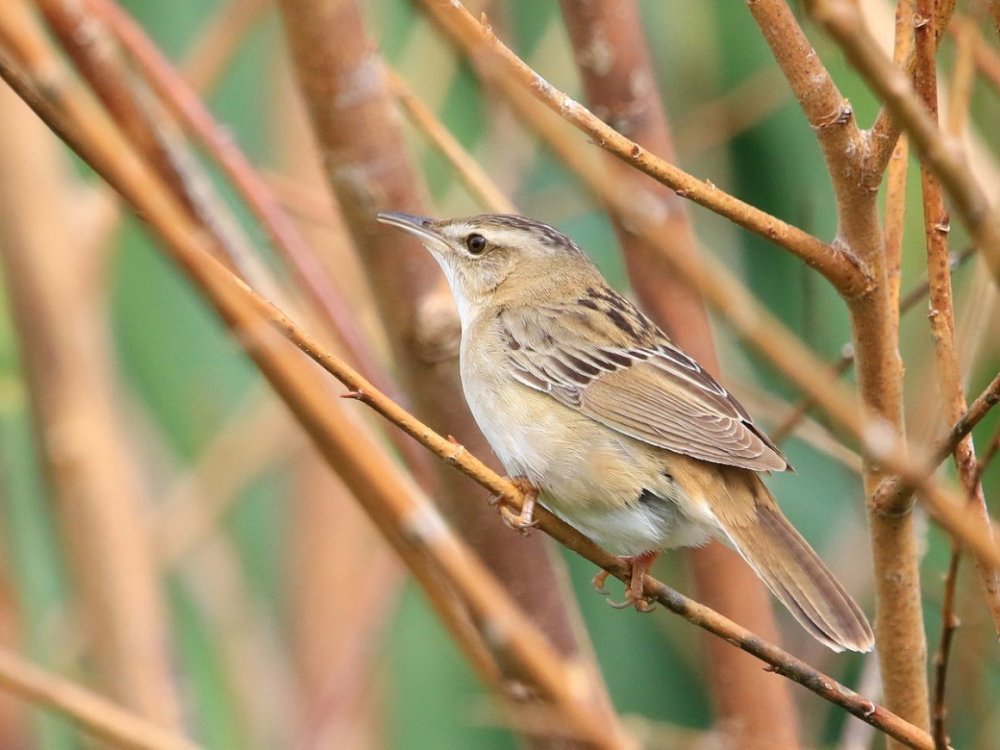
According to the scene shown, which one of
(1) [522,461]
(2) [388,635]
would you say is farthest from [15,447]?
(1) [522,461]

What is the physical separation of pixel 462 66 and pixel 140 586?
5.68 ft

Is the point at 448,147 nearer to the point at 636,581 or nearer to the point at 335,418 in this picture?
the point at 636,581

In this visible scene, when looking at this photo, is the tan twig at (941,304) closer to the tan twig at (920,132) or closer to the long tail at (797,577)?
the long tail at (797,577)

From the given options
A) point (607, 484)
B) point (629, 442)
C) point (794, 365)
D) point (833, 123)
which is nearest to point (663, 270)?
point (629, 442)

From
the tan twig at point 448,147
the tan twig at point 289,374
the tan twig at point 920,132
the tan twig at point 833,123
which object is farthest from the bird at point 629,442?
the tan twig at point 920,132

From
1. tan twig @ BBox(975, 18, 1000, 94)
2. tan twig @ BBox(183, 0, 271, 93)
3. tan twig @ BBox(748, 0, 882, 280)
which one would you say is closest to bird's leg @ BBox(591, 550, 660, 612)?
tan twig @ BBox(748, 0, 882, 280)

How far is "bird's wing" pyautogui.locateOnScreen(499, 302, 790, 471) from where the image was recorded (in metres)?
2.79

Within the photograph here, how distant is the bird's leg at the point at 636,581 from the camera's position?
254cm

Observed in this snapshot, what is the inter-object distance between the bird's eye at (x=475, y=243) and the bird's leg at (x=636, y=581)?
105 cm

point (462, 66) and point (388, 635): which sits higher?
point (462, 66)

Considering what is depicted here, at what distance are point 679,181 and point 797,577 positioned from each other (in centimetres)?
106

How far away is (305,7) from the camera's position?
2570mm

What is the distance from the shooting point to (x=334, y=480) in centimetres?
458

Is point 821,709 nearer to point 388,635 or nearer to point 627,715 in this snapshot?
point 627,715
